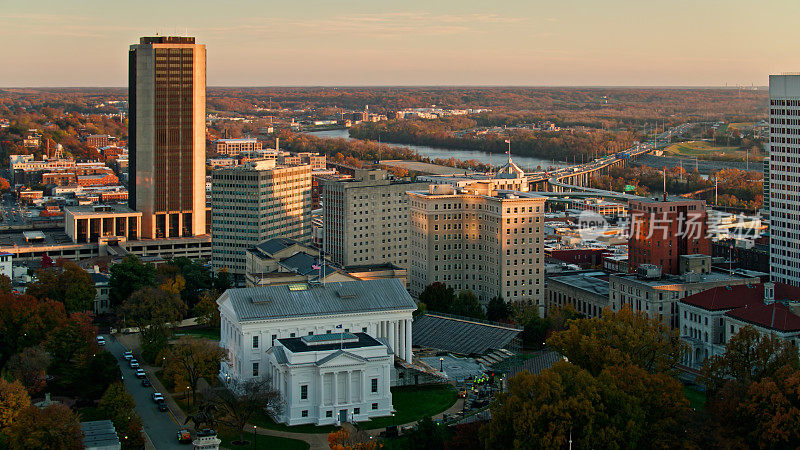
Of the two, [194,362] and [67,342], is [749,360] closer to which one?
[194,362]

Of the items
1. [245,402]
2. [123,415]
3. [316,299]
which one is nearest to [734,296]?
[316,299]

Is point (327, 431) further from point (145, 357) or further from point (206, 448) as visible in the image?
point (145, 357)

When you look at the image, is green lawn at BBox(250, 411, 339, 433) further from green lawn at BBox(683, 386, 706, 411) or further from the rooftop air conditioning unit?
the rooftop air conditioning unit

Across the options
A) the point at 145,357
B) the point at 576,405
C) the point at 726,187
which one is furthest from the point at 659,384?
the point at 726,187

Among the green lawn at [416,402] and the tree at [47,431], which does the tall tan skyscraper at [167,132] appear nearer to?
the green lawn at [416,402]

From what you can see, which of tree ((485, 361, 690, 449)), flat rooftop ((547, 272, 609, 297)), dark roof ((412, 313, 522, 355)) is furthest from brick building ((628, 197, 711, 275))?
tree ((485, 361, 690, 449))

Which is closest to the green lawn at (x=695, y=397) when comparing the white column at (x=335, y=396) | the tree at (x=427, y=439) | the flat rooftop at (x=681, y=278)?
the flat rooftop at (x=681, y=278)
